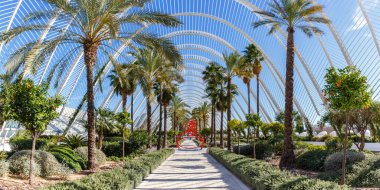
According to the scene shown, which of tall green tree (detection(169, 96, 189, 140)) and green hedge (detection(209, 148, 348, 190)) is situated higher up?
tall green tree (detection(169, 96, 189, 140))

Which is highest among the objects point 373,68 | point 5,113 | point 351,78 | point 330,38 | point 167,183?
point 330,38

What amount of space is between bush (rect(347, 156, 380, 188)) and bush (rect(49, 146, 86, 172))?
34.9 ft

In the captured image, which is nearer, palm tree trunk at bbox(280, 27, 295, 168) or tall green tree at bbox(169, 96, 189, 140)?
palm tree trunk at bbox(280, 27, 295, 168)

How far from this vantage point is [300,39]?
4028 cm

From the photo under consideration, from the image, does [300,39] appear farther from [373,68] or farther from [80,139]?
[80,139]

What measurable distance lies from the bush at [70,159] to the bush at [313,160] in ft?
33.3

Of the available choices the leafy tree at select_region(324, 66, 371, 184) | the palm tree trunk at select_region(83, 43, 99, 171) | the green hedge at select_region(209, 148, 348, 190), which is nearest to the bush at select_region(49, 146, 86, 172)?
the palm tree trunk at select_region(83, 43, 99, 171)

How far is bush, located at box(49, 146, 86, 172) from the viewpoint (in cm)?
1700

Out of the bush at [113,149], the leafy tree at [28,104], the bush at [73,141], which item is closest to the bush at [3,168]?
the leafy tree at [28,104]

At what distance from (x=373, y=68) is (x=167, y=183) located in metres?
22.6

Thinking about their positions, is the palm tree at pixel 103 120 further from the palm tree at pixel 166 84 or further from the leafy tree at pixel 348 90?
the leafy tree at pixel 348 90

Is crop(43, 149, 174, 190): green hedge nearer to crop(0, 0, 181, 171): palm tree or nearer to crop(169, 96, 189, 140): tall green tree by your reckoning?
crop(0, 0, 181, 171): palm tree

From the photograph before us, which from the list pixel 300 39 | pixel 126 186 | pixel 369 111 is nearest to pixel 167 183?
pixel 126 186

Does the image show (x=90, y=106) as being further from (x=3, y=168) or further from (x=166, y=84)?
(x=166, y=84)
